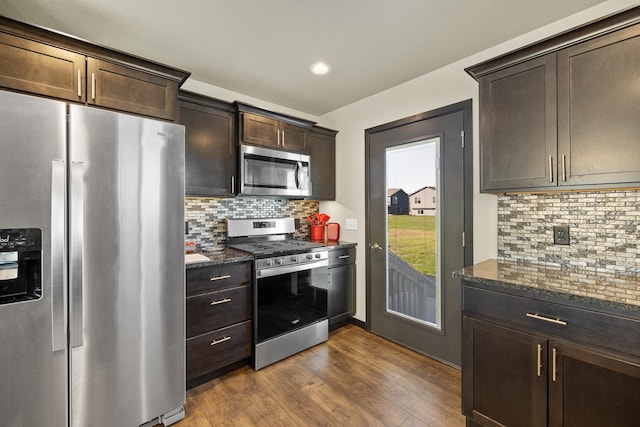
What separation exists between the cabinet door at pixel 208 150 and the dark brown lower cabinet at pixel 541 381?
7.10 feet

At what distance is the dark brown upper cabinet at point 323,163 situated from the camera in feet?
10.6

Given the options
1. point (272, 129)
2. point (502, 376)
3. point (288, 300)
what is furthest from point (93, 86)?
point (502, 376)

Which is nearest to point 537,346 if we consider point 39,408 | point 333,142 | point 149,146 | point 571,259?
point 571,259

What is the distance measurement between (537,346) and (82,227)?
2306 millimetres

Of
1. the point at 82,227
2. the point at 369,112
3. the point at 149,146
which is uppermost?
the point at 369,112

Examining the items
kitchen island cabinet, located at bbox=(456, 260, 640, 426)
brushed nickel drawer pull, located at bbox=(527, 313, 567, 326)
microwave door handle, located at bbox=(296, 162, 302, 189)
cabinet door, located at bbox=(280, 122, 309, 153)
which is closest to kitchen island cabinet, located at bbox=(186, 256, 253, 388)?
microwave door handle, located at bbox=(296, 162, 302, 189)

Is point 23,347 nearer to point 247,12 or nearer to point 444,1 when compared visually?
point 247,12

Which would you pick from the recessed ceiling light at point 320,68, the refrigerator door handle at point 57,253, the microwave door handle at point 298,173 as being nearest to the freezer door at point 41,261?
the refrigerator door handle at point 57,253

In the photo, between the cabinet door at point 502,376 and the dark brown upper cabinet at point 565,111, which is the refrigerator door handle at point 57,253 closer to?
the cabinet door at point 502,376

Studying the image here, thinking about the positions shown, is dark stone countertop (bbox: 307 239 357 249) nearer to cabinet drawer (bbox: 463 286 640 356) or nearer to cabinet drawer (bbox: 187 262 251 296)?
cabinet drawer (bbox: 187 262 251 296)

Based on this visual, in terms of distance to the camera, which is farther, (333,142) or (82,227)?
(333,142)

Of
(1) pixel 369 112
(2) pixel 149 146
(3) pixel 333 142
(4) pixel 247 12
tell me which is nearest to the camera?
(2) pixel 149 146

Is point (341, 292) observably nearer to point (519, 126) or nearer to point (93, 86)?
point (519, 126)

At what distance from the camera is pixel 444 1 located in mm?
1646
